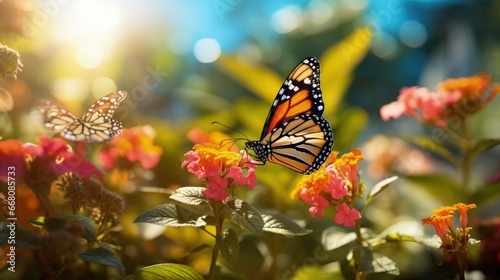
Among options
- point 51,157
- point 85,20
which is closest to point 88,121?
point 51,157

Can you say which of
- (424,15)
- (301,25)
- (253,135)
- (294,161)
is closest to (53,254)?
(294,161)

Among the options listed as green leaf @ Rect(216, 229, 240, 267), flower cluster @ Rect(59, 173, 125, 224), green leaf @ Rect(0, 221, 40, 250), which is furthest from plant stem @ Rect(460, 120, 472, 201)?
green leaf @ Rect(0, 221, 40, 250)

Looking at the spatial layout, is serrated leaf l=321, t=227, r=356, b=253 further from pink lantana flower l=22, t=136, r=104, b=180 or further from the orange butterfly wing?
pink lantana flower l=22, t=136, r=104, b=180

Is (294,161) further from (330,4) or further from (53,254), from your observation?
(330,4)

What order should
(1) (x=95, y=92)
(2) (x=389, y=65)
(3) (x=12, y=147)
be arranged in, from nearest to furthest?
(3) (x=12, y=147) → (1) (x=95, y=92) → (2) (x=389, y=65)

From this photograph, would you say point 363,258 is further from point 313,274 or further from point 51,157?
point 51,157

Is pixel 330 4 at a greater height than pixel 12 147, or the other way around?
pixel 330 4

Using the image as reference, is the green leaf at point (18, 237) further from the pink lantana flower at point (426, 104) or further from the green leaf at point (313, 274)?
the pink lantana flower at point (426, 104)
